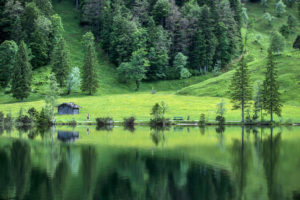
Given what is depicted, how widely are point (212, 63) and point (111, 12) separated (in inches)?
1914

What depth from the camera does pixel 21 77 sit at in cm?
12281

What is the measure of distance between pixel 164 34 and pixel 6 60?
212 feet

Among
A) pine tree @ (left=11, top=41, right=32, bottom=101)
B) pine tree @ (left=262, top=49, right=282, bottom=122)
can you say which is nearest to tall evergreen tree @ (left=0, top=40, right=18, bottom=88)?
pine tree @ (left=11, top=41, right=32, bottom=101)

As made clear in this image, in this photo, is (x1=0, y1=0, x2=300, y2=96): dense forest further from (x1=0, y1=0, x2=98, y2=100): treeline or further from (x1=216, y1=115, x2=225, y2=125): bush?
(x1=216, y1=115, x2=225, y2=125): bush

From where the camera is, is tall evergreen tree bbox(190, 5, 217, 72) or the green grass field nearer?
the green grass field

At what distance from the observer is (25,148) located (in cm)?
5384

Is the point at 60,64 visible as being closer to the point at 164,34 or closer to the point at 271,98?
the point at 164,34

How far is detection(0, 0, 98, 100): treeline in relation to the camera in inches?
4972

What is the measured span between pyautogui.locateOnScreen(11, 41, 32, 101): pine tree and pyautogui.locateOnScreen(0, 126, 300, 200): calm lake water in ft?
202

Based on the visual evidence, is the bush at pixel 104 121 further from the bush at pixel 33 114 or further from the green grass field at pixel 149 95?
the bush at pixel 33 114

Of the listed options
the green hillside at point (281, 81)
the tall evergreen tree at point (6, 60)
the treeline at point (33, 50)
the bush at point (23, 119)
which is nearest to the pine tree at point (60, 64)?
the treeline at point (33, 50)

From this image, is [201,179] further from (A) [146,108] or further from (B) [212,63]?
(B) [212,63]

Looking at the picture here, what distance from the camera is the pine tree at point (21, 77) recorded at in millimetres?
121438

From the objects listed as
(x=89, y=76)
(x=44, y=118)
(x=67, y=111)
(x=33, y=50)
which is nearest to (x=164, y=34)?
(x=89, y=76)
